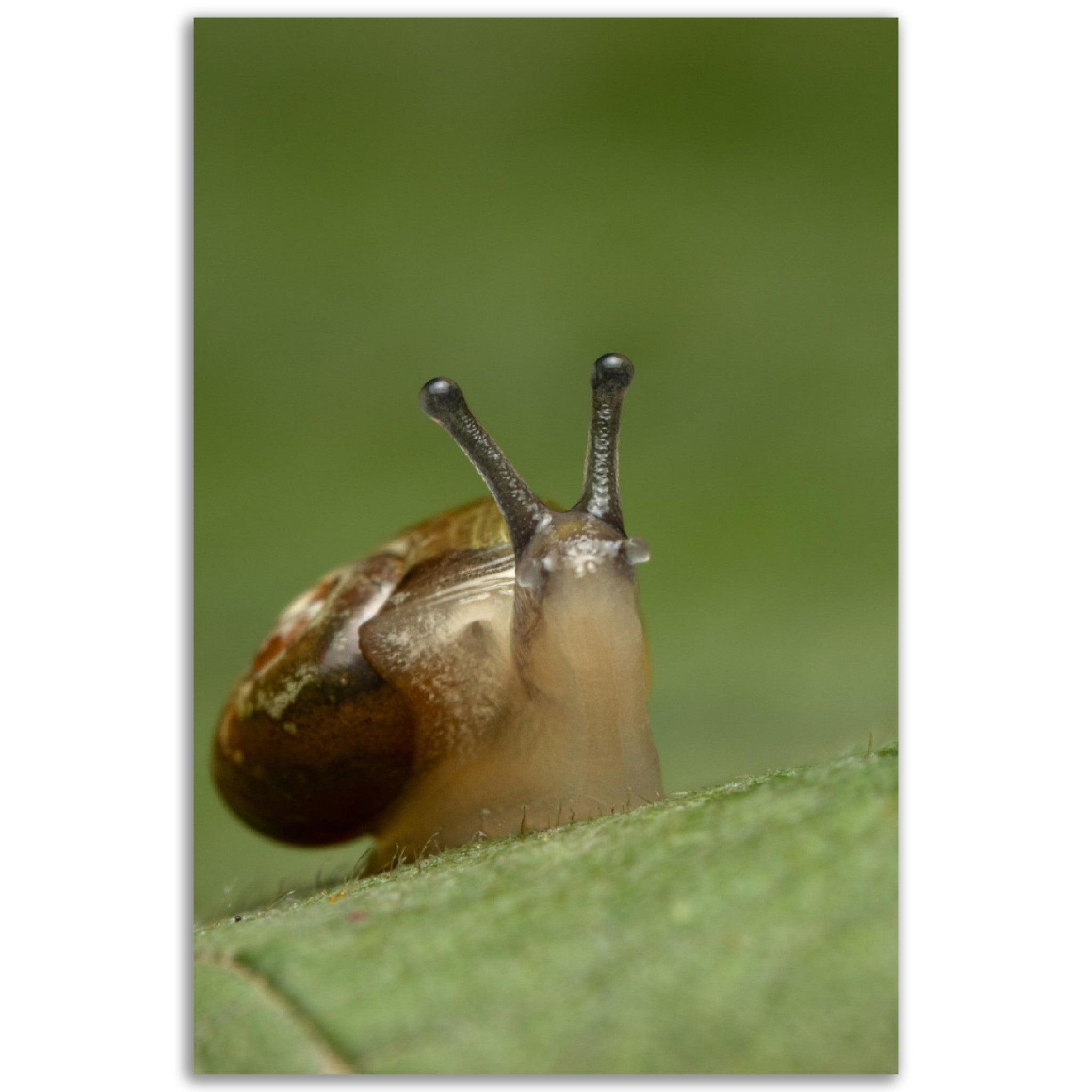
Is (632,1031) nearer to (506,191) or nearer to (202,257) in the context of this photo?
(202,257)

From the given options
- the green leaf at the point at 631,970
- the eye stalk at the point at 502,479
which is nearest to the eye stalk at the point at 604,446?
the eye stalk at the point at 502,479

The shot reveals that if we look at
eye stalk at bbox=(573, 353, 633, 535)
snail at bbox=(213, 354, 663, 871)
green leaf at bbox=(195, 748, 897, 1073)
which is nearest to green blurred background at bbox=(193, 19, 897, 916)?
snail at bbox=(213, 354, 663, 871)

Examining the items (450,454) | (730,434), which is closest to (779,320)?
(730,434)

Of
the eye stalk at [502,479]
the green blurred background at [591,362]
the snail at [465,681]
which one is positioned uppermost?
the green blurred background at [591,362]

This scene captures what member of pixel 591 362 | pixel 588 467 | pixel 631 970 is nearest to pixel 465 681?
pixel 588 467

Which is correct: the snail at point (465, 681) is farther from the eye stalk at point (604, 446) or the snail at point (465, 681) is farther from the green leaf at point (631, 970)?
the green leaf at point (631, 970)

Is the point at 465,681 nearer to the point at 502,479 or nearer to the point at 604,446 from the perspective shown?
the point at 502,479
